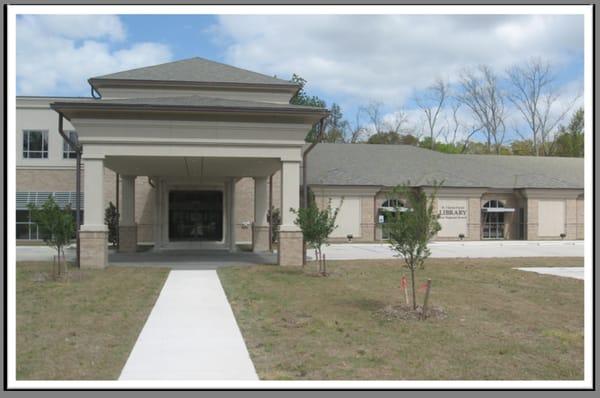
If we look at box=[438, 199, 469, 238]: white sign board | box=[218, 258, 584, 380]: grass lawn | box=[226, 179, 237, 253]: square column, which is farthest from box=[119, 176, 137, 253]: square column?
box=[438, 199, 469, 238]: white sign board

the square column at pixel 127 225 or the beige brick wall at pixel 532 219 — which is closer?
the square column at pixel 127 225

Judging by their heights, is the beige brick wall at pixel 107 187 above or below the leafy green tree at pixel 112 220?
above

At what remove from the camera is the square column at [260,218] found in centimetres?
2964

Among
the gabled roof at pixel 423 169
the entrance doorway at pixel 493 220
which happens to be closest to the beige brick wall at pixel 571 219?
the gabled roof at pixel 423 169

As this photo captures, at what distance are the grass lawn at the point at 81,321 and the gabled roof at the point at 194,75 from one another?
9512 millimetres

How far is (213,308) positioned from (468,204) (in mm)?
31918

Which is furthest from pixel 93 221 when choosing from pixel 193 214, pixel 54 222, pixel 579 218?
pixel 579 218

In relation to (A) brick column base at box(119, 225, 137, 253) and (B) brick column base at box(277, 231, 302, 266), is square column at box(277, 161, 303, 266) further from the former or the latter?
(A) brick column base at box(119, 225, 137, 253)

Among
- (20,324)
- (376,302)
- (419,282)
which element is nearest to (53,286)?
(20,324)

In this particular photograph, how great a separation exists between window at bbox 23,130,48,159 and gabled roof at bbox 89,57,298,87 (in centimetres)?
1296

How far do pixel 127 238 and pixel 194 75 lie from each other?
7916 mm

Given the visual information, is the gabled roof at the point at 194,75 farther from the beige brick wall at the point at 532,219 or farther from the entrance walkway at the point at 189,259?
the beige brick wall at the point at 532,219

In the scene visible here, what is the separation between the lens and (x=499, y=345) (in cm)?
949

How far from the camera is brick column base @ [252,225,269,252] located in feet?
97.1
